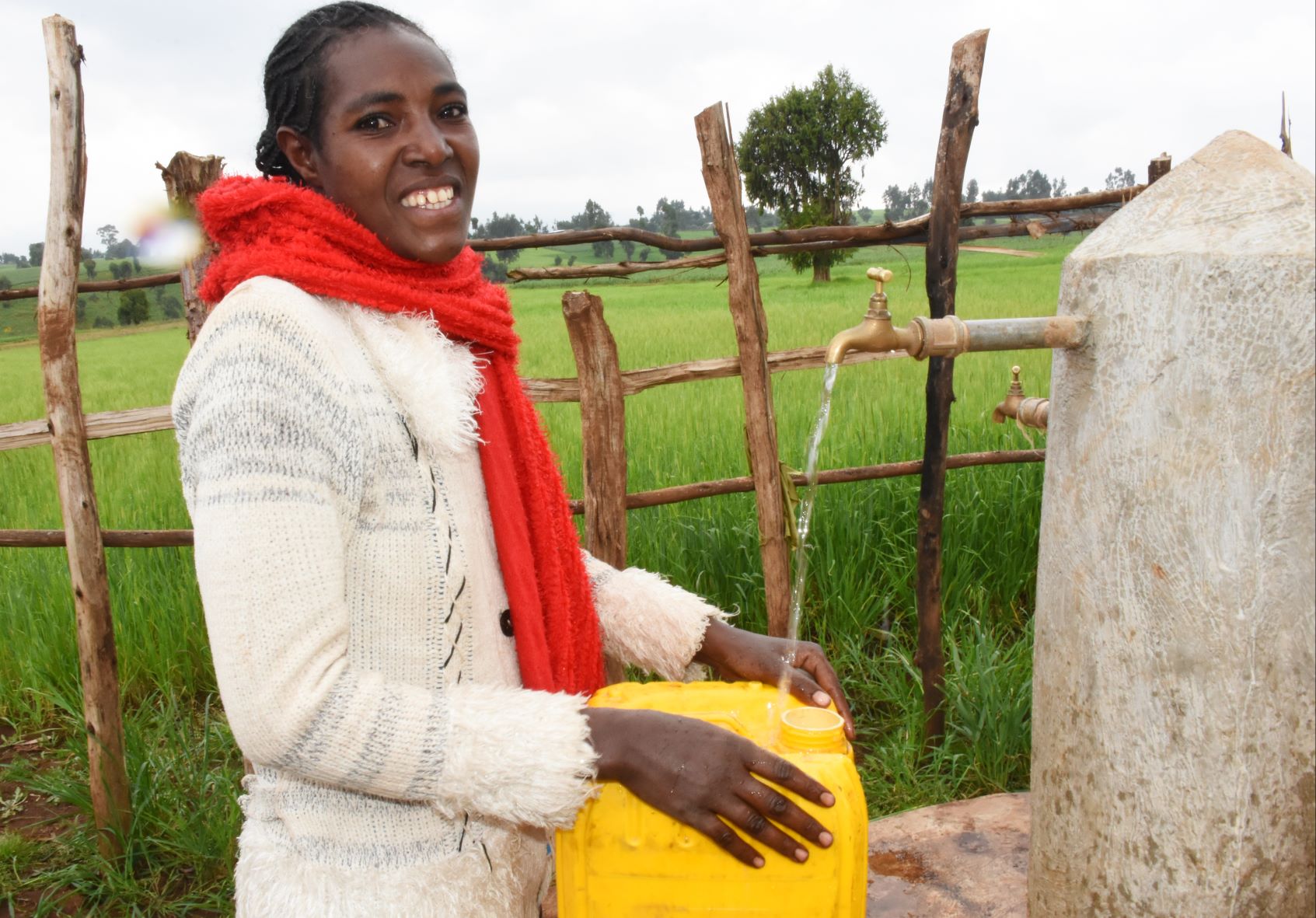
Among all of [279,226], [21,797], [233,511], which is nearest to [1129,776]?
[233,511]

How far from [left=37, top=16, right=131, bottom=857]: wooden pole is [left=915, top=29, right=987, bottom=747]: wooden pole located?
2.23 meters

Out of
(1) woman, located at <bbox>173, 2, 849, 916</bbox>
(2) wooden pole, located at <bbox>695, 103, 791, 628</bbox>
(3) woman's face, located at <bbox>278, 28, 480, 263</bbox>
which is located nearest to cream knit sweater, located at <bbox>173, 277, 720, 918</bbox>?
(1) woman, located at <bbox>173, 2, 849, 916</bbox>

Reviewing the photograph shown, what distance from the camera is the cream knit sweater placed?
3.67ft

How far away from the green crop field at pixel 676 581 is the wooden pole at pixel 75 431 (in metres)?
0.09

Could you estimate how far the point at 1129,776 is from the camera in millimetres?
1132

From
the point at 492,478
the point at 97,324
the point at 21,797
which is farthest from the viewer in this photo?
the point at 97,324

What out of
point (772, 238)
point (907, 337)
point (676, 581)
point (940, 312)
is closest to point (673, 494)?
point (676, 581)

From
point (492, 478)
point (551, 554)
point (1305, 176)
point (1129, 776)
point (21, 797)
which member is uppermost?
point (1305, 176)

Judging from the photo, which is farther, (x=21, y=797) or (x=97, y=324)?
(x=97, y=324)

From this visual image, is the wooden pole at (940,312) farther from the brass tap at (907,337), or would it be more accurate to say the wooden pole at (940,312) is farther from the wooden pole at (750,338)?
the brass tap at (907,337)

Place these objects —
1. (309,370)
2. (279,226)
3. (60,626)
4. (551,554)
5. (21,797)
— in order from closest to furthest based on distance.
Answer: (309,370) → (279,226) → (551,554) → (21,797) → (60,626)

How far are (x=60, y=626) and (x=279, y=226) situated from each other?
2625 mm

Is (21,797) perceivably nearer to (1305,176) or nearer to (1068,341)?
(1068,341)

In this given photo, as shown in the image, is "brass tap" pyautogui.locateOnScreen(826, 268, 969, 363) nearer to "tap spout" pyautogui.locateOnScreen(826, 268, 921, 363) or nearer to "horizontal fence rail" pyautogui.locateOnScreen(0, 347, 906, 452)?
"tap spout" pyautogui.locateOnScreen(826, 268, 921, 363)
